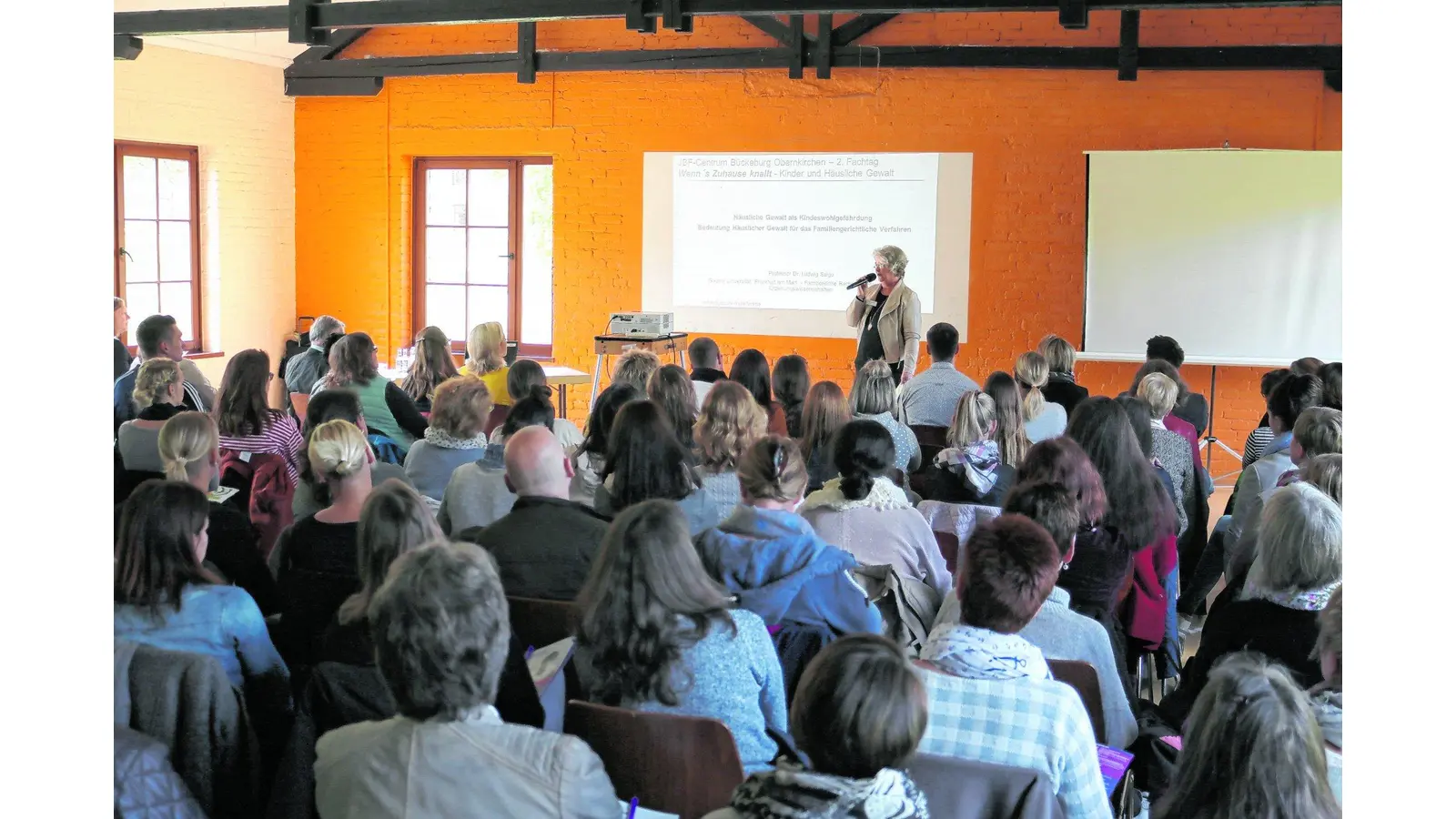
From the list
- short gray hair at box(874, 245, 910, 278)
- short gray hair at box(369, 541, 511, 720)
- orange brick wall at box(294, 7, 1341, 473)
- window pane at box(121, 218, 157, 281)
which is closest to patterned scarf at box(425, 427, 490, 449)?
short gray hair at box(369, 541, 511, 720)

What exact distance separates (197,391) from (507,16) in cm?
301

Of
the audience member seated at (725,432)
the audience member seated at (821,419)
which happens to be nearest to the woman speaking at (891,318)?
the audience member seated at (821,419)

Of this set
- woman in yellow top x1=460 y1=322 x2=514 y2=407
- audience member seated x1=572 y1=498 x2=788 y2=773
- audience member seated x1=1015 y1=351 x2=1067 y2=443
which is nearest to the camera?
audience member seated x1=572 y1=498 x2=788 y2=773

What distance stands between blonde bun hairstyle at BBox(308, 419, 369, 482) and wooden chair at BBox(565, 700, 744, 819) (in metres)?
1.25

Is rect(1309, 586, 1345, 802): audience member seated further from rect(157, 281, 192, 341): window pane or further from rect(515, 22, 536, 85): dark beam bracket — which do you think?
rect(157, 281, 192, 341): window pane

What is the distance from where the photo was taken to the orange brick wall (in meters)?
8.23

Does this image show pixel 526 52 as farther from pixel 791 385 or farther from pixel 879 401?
pixel 879 401

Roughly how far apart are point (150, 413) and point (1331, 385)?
4144 millimetres

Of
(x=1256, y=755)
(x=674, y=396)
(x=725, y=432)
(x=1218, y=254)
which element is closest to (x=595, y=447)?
(x=725, y=432)

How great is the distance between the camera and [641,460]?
3.40 m

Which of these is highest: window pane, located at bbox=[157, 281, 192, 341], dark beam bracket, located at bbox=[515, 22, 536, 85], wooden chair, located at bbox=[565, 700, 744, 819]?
dark beam bracket, located at bbox=[515, 22, 536, 85]

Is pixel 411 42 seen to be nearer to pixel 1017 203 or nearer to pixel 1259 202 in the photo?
pixel 1017 203

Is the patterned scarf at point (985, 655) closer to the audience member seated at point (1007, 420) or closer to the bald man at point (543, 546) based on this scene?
the bald man at point (543, 546)
